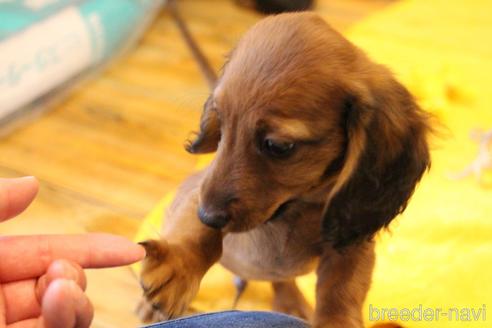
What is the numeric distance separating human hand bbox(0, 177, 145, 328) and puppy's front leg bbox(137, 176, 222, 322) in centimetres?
4

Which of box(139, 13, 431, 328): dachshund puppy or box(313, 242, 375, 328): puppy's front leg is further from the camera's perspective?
box(313, 242, 375, 328): puppy's front leg

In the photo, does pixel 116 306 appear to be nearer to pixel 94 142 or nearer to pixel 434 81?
pixel 94 142

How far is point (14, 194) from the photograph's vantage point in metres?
1.00

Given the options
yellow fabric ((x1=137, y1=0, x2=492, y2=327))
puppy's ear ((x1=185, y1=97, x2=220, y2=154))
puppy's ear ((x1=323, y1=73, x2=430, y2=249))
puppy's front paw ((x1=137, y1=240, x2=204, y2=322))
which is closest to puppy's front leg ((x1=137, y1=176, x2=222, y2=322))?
puppy's front paw ((x1=137, y1=240, x2=204, y2=322))

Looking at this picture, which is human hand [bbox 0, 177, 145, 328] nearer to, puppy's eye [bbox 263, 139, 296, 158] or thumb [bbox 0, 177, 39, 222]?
thumb [bbox 0, 177, 39, 222]

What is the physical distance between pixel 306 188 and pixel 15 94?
1.64 metres

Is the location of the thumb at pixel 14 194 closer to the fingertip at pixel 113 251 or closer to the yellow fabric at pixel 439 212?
the fingertip at pixel 113 251

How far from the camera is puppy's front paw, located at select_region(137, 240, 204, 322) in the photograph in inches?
39.5

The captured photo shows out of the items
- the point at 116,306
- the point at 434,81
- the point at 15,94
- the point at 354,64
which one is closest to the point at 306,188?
the point at 354,64

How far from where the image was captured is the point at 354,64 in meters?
1.10

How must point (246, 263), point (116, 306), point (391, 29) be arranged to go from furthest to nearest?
point (391, 29) < point (116, 306) < point (246, 263)

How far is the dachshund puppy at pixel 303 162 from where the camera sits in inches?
40.4

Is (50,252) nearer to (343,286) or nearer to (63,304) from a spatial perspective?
(63,304)

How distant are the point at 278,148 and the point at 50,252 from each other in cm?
40
